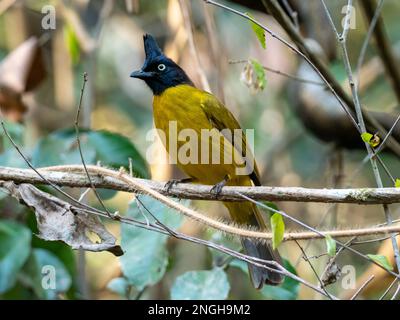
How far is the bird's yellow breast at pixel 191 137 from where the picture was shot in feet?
11.3

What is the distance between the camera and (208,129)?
11.5ft

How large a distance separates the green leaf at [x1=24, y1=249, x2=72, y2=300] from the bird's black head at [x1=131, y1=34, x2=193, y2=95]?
103 centimetres

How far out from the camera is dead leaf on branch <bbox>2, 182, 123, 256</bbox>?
8.33ft

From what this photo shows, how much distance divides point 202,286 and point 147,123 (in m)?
3.13

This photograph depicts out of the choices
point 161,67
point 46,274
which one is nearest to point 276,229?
point 46,274

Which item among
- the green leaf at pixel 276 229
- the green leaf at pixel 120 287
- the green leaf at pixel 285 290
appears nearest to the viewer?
the green leaf at pixel 276 229

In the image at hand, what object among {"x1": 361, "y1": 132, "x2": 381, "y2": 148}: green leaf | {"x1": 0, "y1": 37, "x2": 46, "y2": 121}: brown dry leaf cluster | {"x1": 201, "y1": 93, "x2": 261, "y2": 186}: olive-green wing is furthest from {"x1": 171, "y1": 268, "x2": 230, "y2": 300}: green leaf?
{"x1": 0, "y1": 37, "x2": 46, "y2": 121}: brown dry leaf cluster

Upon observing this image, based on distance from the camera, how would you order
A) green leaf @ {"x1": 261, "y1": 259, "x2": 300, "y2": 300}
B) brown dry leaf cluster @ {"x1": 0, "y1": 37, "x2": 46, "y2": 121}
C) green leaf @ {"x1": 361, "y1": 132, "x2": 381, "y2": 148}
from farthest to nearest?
brown dry leaf cluster @ {"x1": 0, "y1": 37, "x2": 46, "y2": 121}, green leaf @ {"x1": 261, "y1": 259, "x2": 300, "y2": 300}, green leaf @ {"x1": 361, "y1": 132, "x2": 381, "y2": 148}

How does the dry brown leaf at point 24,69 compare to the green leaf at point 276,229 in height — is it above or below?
above

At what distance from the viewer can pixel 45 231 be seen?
8.54 feet

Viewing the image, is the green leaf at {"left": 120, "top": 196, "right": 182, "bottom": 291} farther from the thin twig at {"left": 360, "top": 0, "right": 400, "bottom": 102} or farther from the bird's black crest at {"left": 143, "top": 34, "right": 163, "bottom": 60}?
the thin twig at {"left": 360, "top": 0, "right": 400, "bottom": 102}
